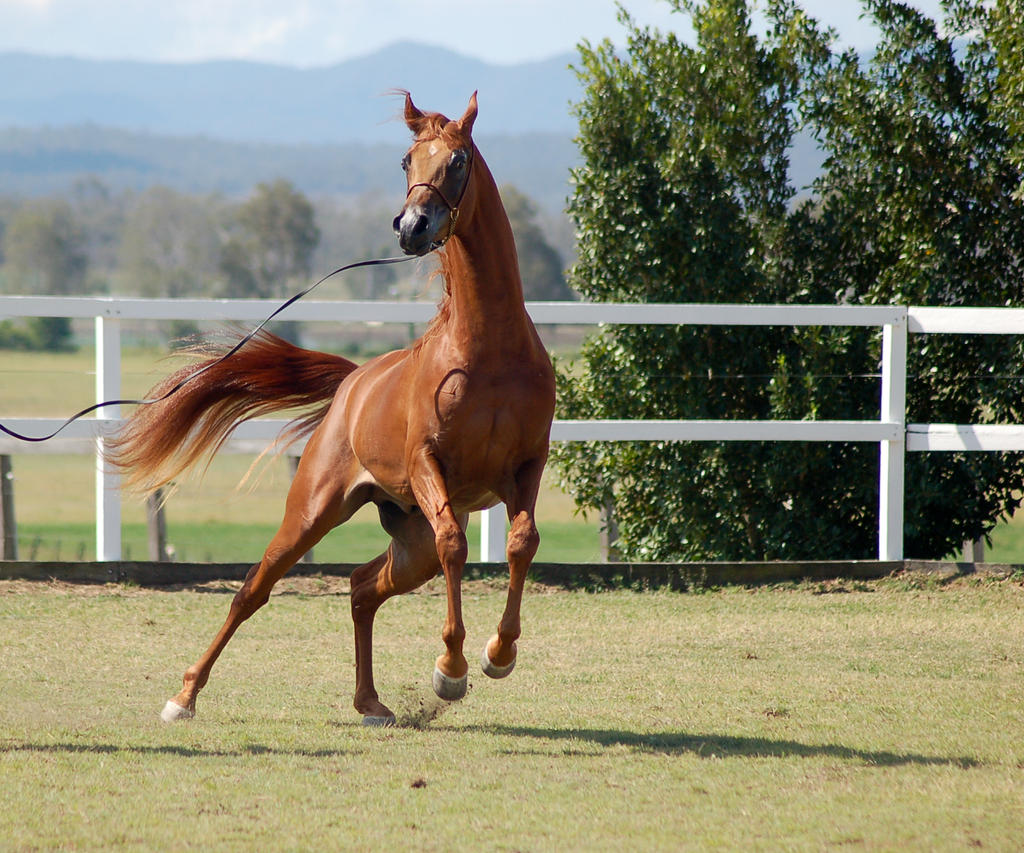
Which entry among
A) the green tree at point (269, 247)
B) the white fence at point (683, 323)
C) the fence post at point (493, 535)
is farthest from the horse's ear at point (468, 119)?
the green tree at point (269, 247)

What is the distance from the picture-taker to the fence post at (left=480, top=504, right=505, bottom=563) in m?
7.99

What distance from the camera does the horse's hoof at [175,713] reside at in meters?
4.90

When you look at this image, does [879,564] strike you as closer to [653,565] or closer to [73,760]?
[653,565]

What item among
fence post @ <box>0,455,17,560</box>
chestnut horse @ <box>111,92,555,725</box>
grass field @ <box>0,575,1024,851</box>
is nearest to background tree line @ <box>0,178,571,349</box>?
fence post @ <box>0,455,17,560</box>

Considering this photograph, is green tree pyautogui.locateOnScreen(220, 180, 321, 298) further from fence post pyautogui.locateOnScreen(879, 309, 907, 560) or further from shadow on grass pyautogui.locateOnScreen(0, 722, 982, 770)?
shadow on grass pyautogui.locateOnScreen(0, 722, 982, 770)

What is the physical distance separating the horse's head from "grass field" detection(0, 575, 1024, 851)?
5.72 ft

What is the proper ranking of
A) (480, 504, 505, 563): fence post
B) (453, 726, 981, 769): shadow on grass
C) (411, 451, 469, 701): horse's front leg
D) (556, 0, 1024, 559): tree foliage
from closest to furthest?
1. (453, 726, 981, 769): shadow on grass
2. (411, 451, 469, 701): horse's front leg
3. (480, 504, 505, 563): fence post
4. (556, 0, 1024, 559): tree foliage

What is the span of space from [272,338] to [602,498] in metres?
4.09

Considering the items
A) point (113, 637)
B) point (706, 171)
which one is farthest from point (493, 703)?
point (706, 171)

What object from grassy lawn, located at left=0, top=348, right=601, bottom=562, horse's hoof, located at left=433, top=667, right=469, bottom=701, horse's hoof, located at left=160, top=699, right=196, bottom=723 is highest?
horse's hoof, located at left=433, top=667, right=469, bottom=701

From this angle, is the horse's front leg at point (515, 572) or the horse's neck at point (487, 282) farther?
the horse's neck at point (487, 282)

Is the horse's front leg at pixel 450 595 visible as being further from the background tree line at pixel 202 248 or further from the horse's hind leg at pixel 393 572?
the background tree line at pixel 202 248

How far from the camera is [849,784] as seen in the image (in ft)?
12.8

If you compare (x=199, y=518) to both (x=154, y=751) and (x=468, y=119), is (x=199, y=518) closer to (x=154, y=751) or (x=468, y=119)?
(x=154, y=751)
